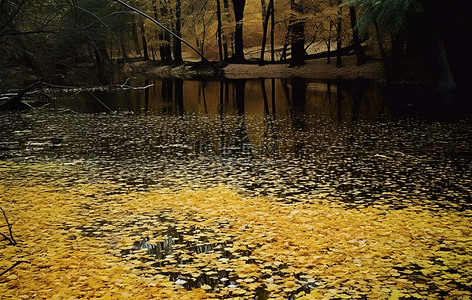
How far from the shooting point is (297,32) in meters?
42.5

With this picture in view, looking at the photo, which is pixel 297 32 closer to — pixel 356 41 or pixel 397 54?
pixel 356 41

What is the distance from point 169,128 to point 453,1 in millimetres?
17143

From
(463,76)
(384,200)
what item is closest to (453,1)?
(463,76)

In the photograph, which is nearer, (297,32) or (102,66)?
(102,66)

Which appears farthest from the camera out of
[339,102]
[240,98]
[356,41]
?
[356,41]

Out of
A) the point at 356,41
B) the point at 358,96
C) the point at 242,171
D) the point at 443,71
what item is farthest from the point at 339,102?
the point at 356,41

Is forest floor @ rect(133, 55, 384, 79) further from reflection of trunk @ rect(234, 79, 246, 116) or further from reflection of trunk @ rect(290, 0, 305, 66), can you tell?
reflection of trunk @ rect(234, 79, 246, 116)

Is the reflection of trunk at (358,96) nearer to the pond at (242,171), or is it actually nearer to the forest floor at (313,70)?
the pond at (242,171)

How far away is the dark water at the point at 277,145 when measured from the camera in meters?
9.09

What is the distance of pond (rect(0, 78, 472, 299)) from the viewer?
572 cm

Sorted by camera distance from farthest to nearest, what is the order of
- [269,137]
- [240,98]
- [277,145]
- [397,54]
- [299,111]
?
[397,54], [240,98], [299,111], [269,137], [277,145]

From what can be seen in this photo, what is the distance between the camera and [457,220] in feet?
23.2

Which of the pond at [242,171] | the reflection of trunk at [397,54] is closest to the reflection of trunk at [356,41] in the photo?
the reflection of trunk at [397,54]

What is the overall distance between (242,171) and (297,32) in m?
34.4
